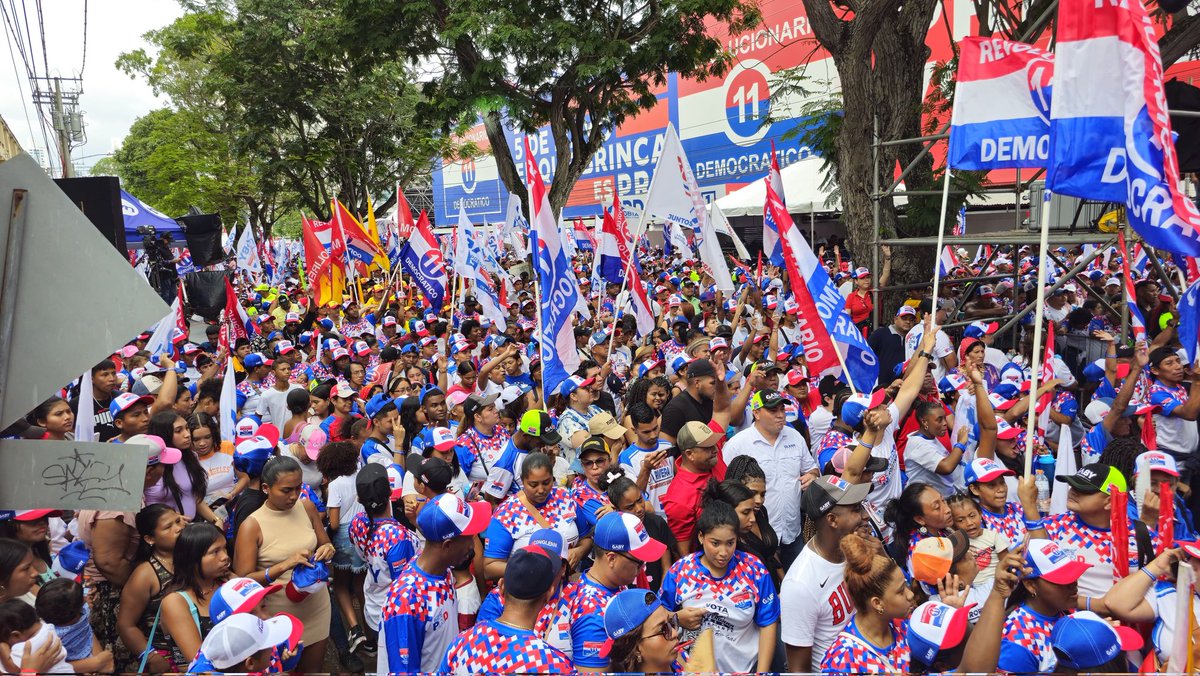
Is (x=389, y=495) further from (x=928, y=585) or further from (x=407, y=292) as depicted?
(x=407, y=292)

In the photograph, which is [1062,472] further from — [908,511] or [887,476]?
[908,511]

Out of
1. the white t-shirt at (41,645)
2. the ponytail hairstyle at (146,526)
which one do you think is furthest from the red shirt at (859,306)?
the white t-shirt at (41,645)

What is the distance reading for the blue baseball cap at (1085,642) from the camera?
286cm

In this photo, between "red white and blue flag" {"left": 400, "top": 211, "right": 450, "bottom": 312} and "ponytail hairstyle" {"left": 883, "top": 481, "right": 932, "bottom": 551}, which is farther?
"red white and blue flag" {"left": 400, "top": 211, "right": 450, "bottom": 312}

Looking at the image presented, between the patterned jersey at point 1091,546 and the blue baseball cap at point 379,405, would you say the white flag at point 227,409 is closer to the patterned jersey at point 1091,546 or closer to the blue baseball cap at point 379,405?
the blue baseball cap at point 379,405

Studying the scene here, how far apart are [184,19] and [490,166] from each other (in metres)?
23.7

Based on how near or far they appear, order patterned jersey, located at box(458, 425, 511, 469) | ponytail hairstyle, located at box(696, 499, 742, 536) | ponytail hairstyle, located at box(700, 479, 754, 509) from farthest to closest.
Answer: patterned jersey, located at box(458, 425, 511, 469)
ponytail hairstyle, located at box(700, 479, 754, 509)
ponytail hairstyle, located at box(696, 499, 742, 536)

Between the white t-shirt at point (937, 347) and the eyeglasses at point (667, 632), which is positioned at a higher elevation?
the white t-shirt at point (937, 347)

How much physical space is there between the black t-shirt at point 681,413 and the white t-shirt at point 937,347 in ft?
8.07

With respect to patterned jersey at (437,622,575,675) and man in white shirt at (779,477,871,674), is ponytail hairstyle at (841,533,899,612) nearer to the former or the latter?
man in white shirt at (779,477,871,674)

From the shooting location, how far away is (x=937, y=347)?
322 inches

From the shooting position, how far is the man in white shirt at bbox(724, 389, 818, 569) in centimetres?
527

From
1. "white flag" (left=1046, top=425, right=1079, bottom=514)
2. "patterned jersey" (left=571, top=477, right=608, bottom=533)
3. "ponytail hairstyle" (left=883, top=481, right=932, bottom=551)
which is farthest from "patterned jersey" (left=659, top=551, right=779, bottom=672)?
"white flag" (left=1046, top=425, right=1079, bottom=514)

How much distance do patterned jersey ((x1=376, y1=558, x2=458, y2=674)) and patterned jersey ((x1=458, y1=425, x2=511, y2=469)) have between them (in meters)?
2.08
